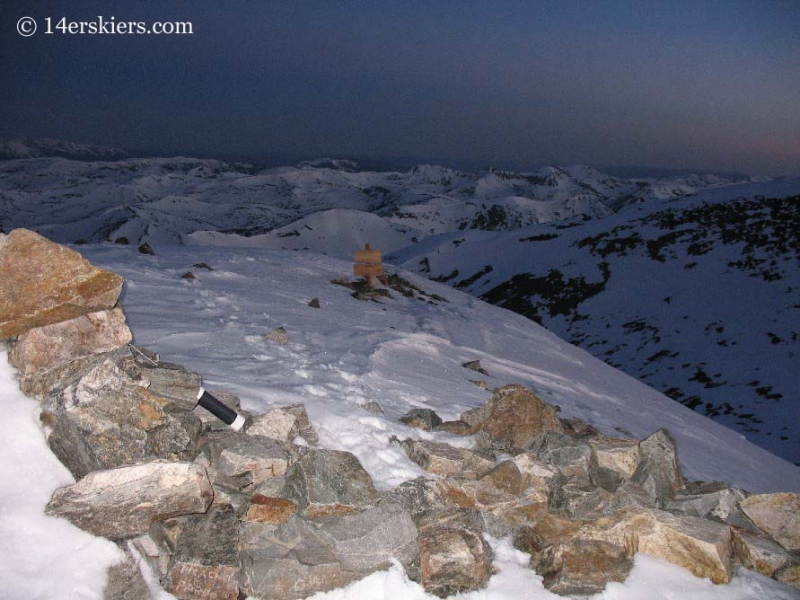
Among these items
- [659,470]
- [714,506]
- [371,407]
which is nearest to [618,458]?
[659,470]

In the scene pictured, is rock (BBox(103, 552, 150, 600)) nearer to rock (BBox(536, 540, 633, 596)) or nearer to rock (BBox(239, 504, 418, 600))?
rock (BBox(239, 504, 418, 600))

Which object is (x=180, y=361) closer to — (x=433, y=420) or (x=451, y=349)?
(x=433, y=420)

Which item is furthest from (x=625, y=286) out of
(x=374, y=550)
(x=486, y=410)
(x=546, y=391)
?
(x=374, y=550)

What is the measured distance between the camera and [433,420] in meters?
5.99

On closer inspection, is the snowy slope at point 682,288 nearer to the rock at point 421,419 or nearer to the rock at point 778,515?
the rock at point 778,515

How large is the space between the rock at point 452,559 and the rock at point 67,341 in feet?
9.82

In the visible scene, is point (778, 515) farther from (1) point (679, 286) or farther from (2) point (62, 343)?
(1) point (679, 286)

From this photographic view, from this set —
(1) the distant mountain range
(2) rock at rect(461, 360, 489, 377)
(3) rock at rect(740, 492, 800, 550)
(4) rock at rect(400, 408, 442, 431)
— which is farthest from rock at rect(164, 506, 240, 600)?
(1) the distant mountain range

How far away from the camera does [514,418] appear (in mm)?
6062

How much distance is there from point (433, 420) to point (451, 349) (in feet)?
21.9

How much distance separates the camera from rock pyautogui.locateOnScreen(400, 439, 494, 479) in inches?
184

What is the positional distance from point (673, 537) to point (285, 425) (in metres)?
3.27

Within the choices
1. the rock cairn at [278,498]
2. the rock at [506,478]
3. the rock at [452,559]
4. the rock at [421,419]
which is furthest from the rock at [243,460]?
the rock at [421,419]

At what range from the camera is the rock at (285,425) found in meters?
4.38
